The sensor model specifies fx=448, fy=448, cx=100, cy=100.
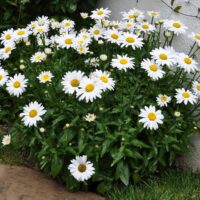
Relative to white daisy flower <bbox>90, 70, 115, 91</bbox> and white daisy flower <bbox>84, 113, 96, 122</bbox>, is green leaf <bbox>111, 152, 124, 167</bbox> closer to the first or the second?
white daisy flower <bbox>84, 113, 96, 122</bbox>

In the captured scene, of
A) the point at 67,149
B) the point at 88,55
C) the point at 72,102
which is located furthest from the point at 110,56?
the point at 67,149

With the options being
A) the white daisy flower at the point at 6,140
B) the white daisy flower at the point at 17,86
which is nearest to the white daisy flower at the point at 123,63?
the white daisy flower at the point at 17,86

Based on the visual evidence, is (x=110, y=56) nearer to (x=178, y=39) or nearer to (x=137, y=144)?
(x=178, y=39)

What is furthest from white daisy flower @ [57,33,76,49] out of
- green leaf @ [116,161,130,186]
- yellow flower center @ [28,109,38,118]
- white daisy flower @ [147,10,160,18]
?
green leaf @ [116,161,130,186]

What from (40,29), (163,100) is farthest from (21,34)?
(163,100)

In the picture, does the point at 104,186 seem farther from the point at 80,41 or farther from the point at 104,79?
the point at 80,41
